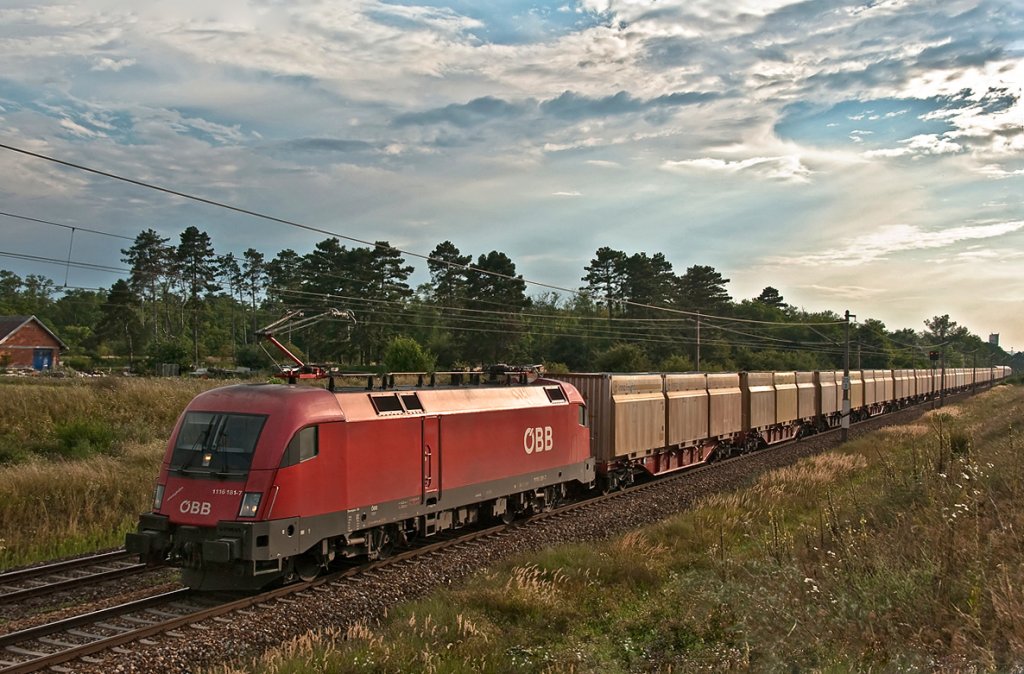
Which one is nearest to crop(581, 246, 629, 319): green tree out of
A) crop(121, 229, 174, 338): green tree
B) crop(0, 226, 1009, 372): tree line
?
crop(0, 226, 1009, 372): tree line

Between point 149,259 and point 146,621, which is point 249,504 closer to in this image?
point 146,621

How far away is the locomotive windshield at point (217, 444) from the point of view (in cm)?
1073

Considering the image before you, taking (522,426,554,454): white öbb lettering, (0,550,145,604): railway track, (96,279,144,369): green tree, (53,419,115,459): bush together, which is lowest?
(0,550,145,604): railway track

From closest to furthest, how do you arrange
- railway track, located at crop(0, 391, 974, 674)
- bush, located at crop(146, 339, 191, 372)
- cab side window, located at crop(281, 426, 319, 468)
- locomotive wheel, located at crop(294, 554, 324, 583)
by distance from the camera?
railway track, located at crop(0, 391, 974, 674)
cab side window, located at crop(281, 426, 319, 468)
locomotive wheel, located at crop(294, 554, 324, 583)
bush, located at crop(146, 339, 191, 372)

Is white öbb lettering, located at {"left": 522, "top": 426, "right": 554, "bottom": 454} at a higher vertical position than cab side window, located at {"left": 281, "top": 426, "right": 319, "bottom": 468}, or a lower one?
lower

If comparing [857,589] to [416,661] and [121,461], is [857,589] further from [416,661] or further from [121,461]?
[121,461]

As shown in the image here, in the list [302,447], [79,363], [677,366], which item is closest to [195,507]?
[302,447]

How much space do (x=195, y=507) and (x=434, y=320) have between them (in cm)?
5830

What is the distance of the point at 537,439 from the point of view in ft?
55.2

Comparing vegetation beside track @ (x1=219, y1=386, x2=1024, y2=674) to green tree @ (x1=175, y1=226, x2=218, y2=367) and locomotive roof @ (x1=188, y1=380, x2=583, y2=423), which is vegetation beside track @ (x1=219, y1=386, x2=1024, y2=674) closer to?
locomotive roof @ (x1=188, y1=380, x2=583, y2=423)

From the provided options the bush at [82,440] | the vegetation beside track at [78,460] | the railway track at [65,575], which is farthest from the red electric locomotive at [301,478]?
the bush at [82,440]

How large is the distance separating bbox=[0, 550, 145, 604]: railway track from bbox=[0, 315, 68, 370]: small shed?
59208mm

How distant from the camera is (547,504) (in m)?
18.2

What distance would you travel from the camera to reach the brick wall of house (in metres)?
64.3
